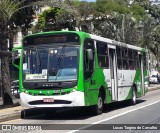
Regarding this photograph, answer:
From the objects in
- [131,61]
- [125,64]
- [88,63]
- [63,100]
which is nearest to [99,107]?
[88,63]

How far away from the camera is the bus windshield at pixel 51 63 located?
1479cm

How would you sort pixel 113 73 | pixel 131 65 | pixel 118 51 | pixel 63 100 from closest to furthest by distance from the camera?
1. pixel 63 100
2. pixel 113 73
3. pixel 118 51
4. pixel 131 65

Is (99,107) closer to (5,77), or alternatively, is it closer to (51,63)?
(51,63)

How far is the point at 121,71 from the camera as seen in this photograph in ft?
64.7

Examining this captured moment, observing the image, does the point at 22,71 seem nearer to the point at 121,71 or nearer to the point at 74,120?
the point at 74,120

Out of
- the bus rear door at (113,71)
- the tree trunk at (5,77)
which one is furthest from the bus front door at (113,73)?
the tree trunk at (5,77)

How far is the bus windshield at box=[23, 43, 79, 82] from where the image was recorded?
1479cm

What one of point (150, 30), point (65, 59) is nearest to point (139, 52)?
point (65, 59)

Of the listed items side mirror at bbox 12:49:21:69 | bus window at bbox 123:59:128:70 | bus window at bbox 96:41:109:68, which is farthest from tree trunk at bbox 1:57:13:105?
bus window at bbox 123:59:128:70

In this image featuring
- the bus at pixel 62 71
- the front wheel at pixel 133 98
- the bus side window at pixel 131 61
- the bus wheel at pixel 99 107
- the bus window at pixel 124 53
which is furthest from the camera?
the front wheel at pixel 133 98

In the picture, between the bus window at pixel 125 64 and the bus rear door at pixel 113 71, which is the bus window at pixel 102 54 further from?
the bus window at pixel 125 64

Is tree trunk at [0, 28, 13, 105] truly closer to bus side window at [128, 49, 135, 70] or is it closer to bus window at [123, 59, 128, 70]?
bus window at [123, 59, 128, 70]

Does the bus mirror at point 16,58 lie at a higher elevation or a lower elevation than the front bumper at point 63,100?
higher

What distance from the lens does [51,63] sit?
14969 mm
